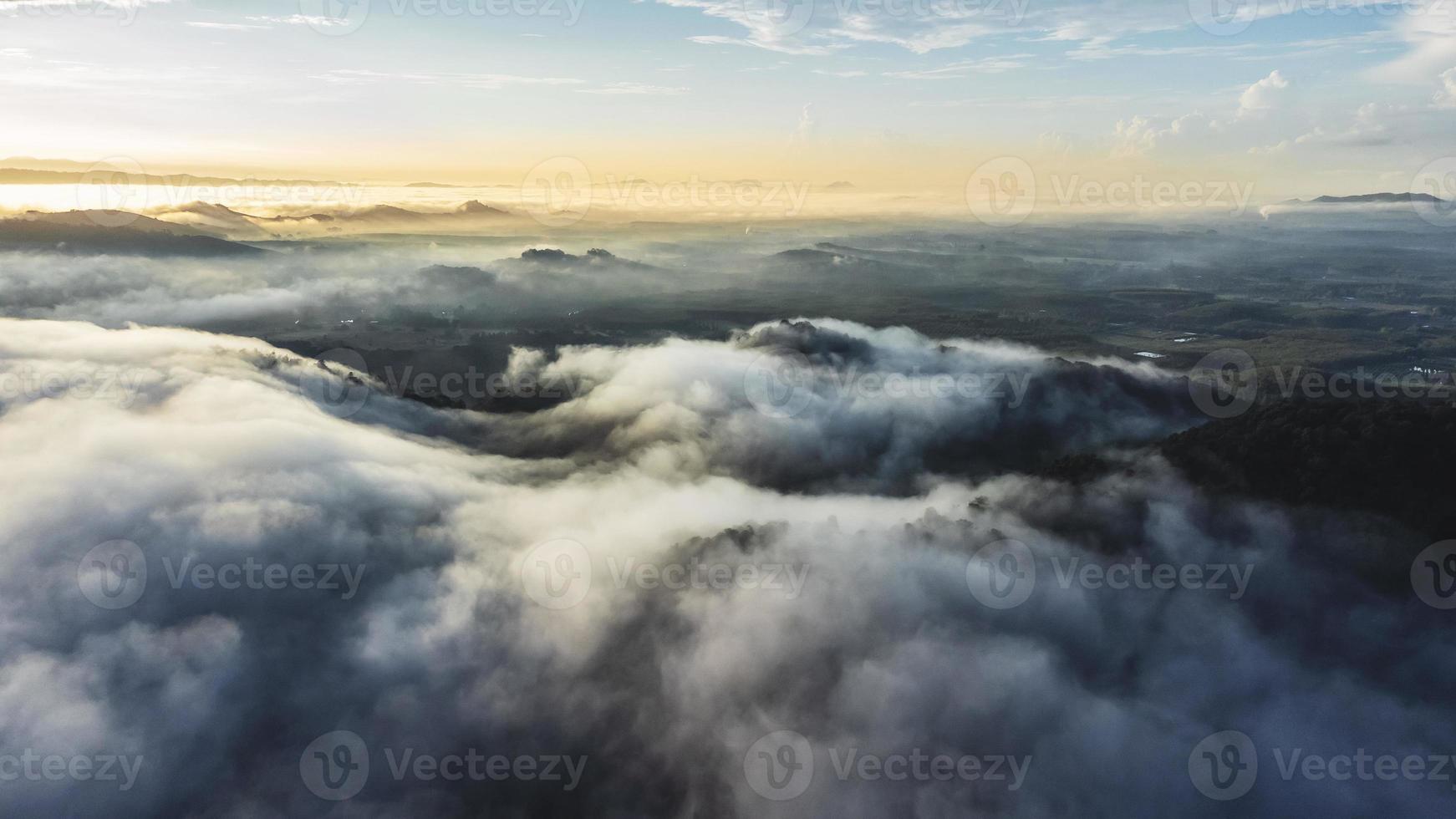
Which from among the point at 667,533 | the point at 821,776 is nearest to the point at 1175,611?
the point at 821,776

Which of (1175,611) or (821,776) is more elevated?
(1175,611)

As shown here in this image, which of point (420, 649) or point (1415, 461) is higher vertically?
point (1415, 461)

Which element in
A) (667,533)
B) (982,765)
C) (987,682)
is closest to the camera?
(982,765)

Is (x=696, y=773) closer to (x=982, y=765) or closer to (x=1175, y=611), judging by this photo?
(x=982, y=765)

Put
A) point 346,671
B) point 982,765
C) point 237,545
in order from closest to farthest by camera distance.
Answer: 1. point 982,765
2. point 346,671
3. point 237,545

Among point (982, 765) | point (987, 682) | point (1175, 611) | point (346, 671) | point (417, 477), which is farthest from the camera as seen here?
point (417, 477)

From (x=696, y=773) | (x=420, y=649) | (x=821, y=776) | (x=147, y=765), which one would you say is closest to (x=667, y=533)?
(x=420, y=649)

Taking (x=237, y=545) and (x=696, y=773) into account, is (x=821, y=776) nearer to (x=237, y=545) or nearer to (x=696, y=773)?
(x=696, y=773)

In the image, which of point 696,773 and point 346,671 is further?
point 346,671

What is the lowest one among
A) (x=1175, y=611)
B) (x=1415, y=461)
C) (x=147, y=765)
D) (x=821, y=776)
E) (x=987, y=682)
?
(x=147, y=765)
